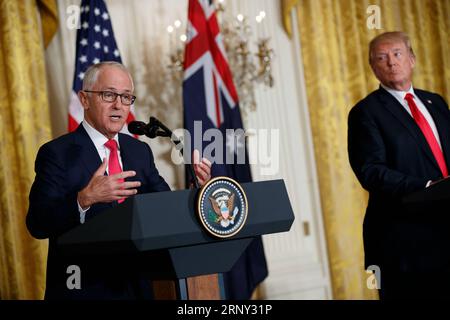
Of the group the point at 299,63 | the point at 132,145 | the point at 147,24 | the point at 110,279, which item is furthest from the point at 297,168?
the point at 110,279

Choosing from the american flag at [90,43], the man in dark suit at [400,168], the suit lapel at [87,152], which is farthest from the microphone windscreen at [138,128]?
the american flag at [90,43]

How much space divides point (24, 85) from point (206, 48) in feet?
4.70

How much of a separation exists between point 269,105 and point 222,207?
3.94 m

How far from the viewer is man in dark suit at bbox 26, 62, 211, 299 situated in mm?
2289

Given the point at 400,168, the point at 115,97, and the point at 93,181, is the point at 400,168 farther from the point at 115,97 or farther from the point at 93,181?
the point at 93,181

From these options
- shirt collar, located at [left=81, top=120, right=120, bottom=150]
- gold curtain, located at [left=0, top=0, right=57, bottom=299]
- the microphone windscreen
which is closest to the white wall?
gold curtain, located at [left=0, top=0, right=57, bottom=299]

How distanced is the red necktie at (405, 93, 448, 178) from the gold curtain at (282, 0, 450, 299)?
2.48 metres

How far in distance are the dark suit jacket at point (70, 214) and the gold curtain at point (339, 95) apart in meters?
3.37

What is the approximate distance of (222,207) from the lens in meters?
2.12

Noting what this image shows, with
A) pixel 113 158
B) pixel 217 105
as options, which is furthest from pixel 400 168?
pixel 217 105

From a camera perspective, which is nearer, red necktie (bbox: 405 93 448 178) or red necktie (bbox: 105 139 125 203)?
red necktie (bbox: 105 139 125 203)

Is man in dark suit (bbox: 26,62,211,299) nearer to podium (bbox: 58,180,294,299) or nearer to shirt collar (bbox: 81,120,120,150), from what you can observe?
shirt collar (bbox: 81,120,120,150)

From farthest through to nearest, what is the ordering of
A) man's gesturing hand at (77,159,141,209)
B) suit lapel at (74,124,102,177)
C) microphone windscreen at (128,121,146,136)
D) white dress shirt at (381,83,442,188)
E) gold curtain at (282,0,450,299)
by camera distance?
gold curtain at (282,0,450,299), white dress shirt at (381,83,442,188), suit lapel at (74,124,102,177), microphone windscreen at (128,121,146,136), man's gesturing hand at (77,159,141,209)
